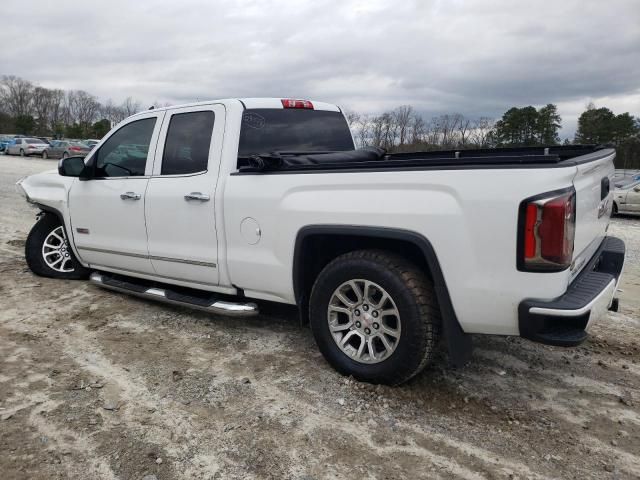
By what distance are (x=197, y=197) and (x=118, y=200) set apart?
3.64ft

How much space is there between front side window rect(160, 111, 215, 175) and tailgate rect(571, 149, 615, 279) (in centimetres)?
268

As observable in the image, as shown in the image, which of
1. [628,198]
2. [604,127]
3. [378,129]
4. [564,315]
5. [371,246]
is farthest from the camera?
[604,127]

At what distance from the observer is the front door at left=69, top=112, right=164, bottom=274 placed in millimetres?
4652

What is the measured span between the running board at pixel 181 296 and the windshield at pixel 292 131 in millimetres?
1194

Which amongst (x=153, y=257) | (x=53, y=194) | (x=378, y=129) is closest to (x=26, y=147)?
(x=378, y=129)

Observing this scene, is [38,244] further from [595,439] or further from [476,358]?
[595,439]

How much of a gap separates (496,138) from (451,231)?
24.2 metres

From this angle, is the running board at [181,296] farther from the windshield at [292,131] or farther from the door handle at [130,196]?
the windshield at [292,131]

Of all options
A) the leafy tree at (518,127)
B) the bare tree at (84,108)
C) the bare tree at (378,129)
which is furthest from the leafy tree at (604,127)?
the bare tree at (84,108)

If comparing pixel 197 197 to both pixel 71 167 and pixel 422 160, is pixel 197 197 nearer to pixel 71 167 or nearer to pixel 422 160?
pixel 71 167

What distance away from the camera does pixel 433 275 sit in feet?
10.1

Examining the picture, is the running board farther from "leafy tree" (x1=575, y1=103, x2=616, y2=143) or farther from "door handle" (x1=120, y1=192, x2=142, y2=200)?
"leafy tree" (x1=575, y1=103, x2=616, y2=143)

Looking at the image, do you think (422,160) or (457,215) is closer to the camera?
(457,215)

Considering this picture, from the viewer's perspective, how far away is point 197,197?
4109 millimetres
